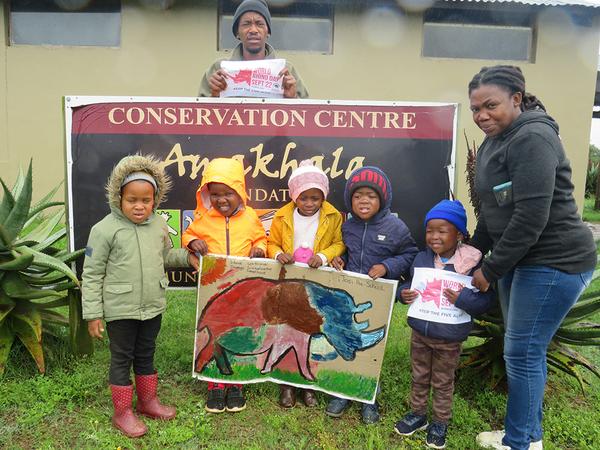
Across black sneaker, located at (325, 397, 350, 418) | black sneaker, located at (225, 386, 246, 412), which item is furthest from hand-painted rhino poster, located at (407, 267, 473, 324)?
black sneaker, located at (225, 386, 246, 412)

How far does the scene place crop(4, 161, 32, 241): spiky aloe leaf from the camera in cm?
305

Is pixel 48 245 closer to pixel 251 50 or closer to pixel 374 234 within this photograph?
pixel 251 50

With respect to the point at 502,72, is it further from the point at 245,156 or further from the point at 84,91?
the point at 84,91

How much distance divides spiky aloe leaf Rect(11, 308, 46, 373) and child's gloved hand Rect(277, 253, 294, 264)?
5.38ft

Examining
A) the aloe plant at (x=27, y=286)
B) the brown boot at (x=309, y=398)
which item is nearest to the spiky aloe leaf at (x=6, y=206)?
the aloe plant at (x=27, y=286)

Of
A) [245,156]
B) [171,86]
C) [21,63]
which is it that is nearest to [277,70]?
[245,156]

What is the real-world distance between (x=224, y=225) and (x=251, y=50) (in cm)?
137

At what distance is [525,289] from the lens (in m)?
2.34

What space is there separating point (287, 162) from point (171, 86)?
5.72 m

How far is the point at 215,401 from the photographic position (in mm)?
3018

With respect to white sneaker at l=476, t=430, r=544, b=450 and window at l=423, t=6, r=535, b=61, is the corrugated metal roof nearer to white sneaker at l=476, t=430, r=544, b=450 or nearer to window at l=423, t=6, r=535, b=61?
window at l=423, t=6, r=535, b=61

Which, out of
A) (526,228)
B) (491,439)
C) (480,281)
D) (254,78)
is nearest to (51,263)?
(254,78)

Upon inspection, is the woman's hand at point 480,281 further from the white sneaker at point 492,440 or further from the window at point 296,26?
the window at point 296,26

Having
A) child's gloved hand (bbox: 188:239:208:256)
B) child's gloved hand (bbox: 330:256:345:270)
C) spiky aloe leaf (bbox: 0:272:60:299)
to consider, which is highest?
child's gloved hand (bbox: 188:239:208:256)
